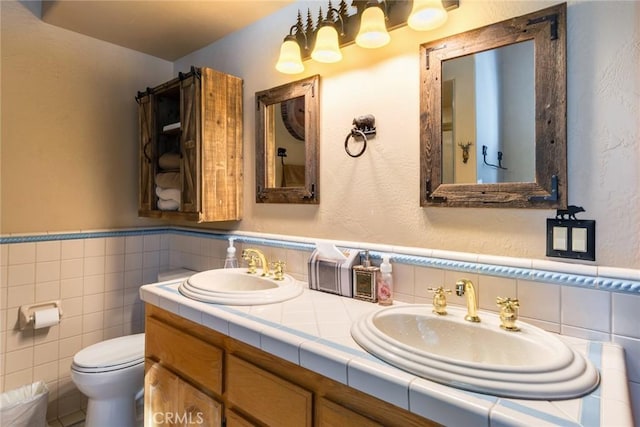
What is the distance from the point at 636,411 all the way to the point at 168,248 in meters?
2.32

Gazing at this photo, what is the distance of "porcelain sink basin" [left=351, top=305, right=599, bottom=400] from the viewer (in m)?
0.65

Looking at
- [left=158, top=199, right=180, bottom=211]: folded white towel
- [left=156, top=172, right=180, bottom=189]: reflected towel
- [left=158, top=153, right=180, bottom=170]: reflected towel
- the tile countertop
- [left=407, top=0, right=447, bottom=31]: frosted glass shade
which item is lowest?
the tile countertop

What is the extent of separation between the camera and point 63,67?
6.13 feet

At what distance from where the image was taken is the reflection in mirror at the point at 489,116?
3.34 ft

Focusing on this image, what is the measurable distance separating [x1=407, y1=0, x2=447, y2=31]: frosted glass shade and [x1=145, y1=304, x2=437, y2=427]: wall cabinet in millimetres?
1114

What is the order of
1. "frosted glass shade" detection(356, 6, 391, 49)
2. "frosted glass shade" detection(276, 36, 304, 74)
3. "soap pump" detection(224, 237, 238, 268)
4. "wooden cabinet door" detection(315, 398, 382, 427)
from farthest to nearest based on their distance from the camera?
"soap pump" detection(224, 237, 238, 268), "frosted glass shade" detection(276, 36, 304, 74), "frosted glass shade" detection(356, 6, 391, 49), "wooden cabinet door" detection(315, 398, 382, 427)

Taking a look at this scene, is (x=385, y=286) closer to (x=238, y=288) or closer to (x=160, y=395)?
(x=238, y=288)

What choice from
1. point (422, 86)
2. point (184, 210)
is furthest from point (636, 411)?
point (184, 210)

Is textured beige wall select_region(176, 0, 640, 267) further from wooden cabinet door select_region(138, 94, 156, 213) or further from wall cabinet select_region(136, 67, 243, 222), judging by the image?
wooden cabinet door select_region(138, 94, 156, 213)

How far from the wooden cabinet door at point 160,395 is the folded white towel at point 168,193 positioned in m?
0.85

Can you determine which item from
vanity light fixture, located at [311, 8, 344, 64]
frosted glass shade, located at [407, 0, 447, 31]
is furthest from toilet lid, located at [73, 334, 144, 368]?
frosted glass shade, located at [407, 0, 447, 31]

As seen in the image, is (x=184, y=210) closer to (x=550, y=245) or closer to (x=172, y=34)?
(x=172, y=34)

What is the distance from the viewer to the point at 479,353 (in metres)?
0.95

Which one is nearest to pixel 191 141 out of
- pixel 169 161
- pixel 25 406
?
pixel 169 161
